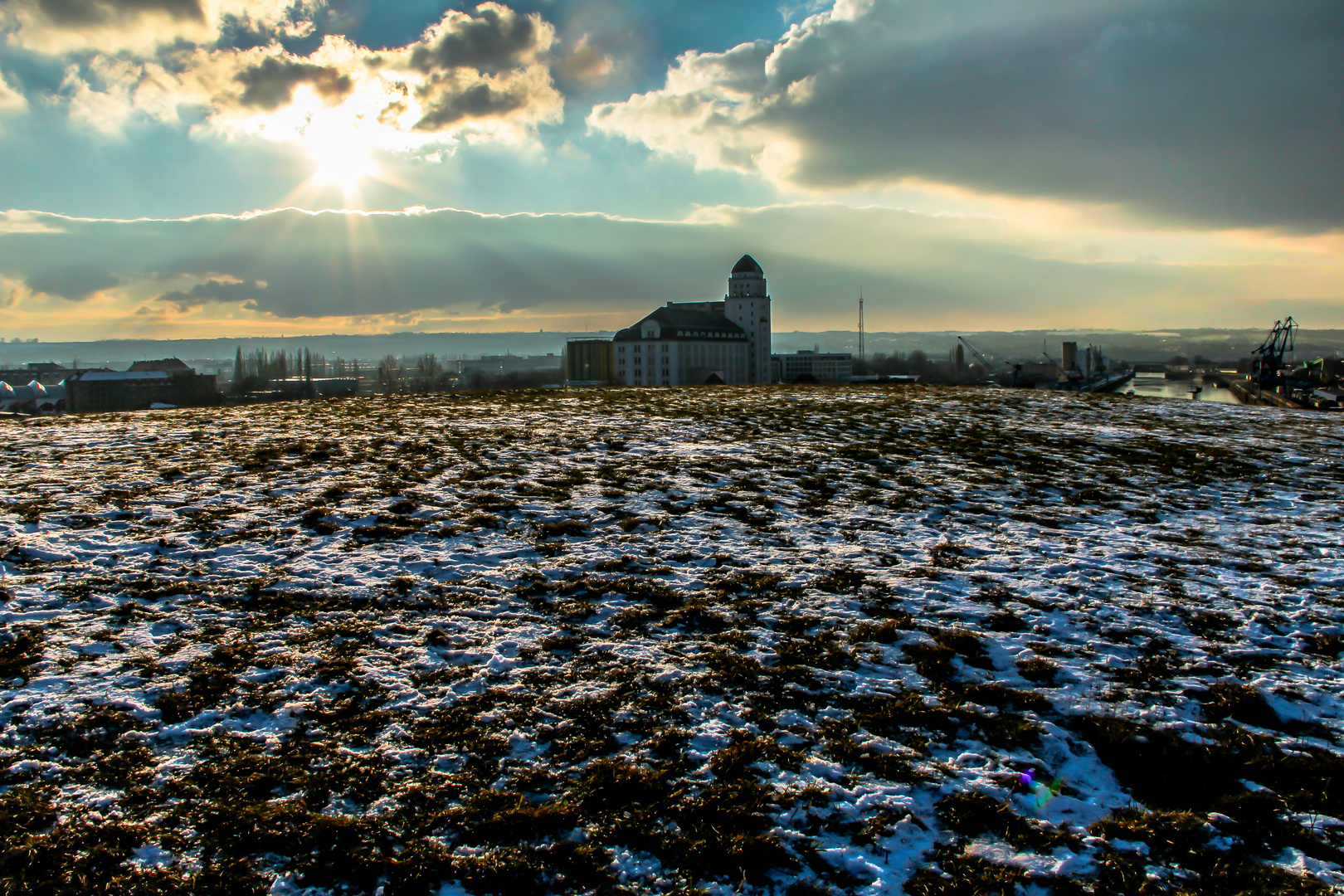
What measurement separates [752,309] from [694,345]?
2581 centimetres

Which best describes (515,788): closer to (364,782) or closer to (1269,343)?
(364,782)

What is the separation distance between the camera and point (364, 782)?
5250mm

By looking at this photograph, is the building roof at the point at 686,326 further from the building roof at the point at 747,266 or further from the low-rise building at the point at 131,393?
the low-rise building at the point at 131,393

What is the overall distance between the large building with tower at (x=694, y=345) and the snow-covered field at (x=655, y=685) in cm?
10787

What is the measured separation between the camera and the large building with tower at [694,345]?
134 meters

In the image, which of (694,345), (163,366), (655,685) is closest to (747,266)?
(694,345)

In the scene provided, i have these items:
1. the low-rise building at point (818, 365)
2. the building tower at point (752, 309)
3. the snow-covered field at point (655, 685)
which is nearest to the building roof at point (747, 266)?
the building tower at point (752, 309)

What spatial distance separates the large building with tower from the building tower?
0.64 feet

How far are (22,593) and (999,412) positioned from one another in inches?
1046

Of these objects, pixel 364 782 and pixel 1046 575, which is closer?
pixel 364 782

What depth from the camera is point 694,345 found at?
137 meters

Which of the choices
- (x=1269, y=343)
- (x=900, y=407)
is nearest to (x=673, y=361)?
(x=1269, y=343)

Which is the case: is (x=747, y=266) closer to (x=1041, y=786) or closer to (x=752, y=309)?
(x=752, y=309)

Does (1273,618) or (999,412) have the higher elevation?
(999,412)
